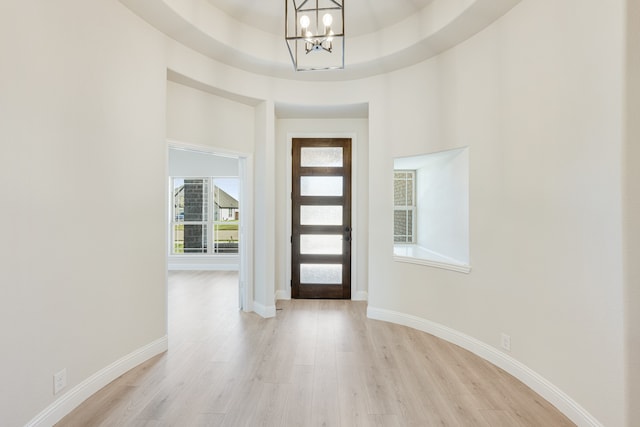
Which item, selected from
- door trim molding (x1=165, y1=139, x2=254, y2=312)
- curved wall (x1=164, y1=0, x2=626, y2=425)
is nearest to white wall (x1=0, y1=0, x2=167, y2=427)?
curved wall (x1=164, y1=0, x2=626, y2=425)

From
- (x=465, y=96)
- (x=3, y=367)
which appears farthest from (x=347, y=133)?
(x=3, y=367)

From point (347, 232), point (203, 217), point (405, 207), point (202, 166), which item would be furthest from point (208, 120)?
point (203, 217)

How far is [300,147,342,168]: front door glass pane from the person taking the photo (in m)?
4.54

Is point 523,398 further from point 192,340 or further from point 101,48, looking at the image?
point 101,48

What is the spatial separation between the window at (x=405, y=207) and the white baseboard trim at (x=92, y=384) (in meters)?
3.41

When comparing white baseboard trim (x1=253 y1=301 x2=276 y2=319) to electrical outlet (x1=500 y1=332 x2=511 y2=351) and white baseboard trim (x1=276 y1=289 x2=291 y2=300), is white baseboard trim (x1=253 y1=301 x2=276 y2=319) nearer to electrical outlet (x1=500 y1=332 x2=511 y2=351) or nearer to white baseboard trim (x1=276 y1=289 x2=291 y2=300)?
white baseboard trim (x1=276 y1=289 x2=291 y2=300)

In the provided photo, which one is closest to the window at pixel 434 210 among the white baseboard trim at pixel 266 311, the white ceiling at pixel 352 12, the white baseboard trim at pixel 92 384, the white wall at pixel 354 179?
the white wall at pixel 354 179

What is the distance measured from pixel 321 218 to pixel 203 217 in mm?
4024

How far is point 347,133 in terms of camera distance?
449 cm

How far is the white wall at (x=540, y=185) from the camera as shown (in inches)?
68.5

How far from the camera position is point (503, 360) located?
2578mm

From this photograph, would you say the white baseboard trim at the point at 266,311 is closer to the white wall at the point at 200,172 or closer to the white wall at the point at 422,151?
the white wall at the point at 422,151

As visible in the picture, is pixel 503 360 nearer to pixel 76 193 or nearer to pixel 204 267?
pixel 76 193

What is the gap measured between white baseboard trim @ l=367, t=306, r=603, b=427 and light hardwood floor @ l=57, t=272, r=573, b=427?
0.06 m
